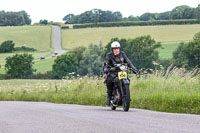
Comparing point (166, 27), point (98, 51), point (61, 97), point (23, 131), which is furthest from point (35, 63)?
point (23, 131)

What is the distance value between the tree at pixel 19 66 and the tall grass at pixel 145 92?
88920 mm

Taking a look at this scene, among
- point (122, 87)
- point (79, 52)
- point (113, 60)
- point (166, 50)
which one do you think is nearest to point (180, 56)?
point (166, 50)

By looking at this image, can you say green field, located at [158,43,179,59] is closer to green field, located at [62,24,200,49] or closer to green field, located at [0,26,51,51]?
green field, located at [62,24,200,49]

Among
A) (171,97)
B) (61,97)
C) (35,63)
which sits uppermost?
(171,97)

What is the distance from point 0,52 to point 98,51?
138 feet

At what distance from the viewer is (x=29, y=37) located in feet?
480

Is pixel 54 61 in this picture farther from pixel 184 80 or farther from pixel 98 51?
pixel 184 80

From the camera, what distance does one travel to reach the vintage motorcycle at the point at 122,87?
1075 centimetres

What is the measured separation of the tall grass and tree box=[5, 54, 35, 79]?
88920 millimetres

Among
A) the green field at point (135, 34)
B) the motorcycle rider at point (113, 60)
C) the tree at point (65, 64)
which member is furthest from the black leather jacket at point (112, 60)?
the green field at point (135, 34)

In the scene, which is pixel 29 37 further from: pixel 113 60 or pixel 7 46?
pixel 113 60

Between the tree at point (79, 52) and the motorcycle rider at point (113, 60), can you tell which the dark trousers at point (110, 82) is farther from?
the tree at point (79, 52)

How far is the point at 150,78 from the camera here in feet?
54.0

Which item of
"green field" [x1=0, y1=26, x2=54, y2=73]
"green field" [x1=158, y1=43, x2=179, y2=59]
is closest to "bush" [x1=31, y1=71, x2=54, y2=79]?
"green field" [x1=0, y1=26, x2=54, y2=73]
